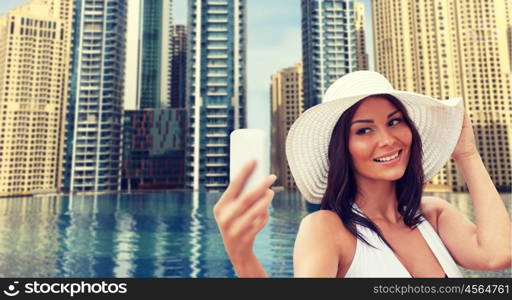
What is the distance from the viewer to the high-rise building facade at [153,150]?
288 feet

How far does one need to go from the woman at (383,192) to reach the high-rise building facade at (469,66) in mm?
87313

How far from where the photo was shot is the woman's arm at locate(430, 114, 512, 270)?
160cm

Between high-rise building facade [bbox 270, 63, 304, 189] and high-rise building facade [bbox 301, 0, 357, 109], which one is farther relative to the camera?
high-rise building facade [bbox 270, 63, 304, 189]

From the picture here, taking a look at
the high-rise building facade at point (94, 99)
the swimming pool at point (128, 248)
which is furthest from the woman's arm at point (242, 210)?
the high-rise building facade at point (94, 99)

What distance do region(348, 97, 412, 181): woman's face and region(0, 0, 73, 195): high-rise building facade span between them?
96.7 meters

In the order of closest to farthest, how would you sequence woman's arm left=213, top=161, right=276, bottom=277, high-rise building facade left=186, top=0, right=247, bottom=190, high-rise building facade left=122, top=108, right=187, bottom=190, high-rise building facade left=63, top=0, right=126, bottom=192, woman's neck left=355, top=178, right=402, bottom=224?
woman's arm left=213, top=161, right=276, bottom=277 → woman's neck left=355, top=178, right=402, bottom=224 → high-rise building facade left=186, top=0, right=247, bottom=190 → high-rise building facade left=63, top=0, right=126, bottom=192 → high-rise building facade left=122, top=108, right=187, bottom=190

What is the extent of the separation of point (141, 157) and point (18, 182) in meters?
32.6

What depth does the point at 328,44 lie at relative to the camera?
7938 cm

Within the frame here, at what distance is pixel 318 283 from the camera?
4.56 feet

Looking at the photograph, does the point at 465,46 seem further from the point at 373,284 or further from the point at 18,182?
the point at 18,182

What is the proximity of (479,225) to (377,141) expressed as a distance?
2.42 feet

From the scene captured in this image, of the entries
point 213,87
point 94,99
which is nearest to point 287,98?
point 213,87

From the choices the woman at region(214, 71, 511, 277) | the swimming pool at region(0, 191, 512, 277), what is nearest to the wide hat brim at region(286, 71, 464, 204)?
the woman at region(214, 71, 511, 277)

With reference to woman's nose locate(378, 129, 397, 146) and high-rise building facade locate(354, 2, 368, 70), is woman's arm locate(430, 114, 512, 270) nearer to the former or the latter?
woman's nose locate(378, 129, 397, 146)
